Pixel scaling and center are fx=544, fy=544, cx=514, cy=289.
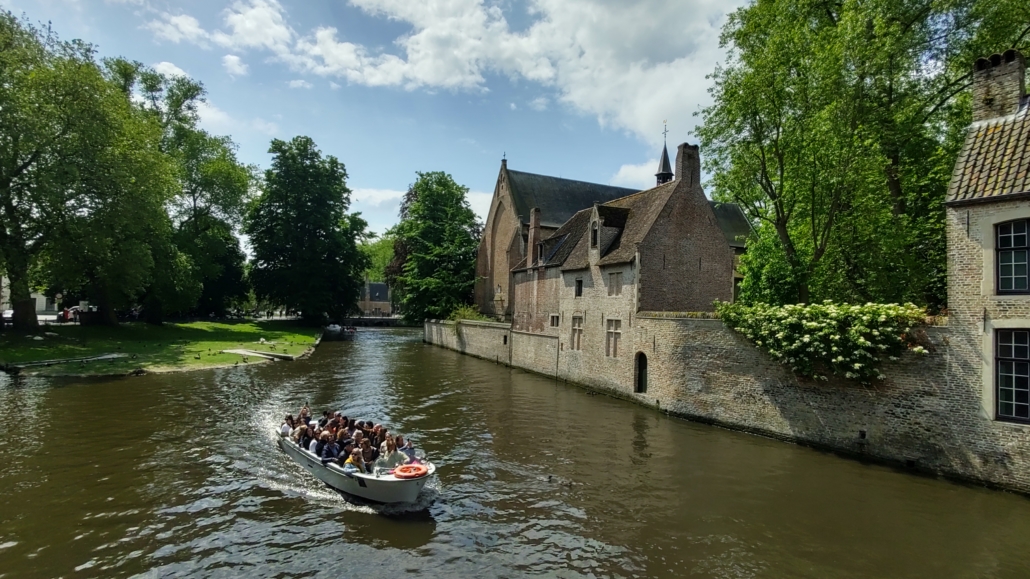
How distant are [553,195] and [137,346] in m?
35.2

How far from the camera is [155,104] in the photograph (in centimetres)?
4709

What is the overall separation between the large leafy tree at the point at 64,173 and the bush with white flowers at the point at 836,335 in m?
34.7

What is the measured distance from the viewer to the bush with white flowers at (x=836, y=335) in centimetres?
1491

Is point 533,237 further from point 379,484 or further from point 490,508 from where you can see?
point 379,484

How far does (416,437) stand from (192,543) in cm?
848

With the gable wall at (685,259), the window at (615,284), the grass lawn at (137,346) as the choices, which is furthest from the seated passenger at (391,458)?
the grass lawn at (137,346)

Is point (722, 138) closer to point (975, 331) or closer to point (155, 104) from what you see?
point (975, 331)

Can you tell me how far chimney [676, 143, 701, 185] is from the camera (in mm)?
26141

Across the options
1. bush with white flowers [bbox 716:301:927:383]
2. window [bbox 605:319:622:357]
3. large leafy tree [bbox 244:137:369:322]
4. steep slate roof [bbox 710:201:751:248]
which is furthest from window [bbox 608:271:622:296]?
large leafy tree [bbox 244:137:369:322]

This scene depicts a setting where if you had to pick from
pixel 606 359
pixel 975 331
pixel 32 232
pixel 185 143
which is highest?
pixel 185 143

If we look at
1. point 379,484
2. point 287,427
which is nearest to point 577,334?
point 287,427

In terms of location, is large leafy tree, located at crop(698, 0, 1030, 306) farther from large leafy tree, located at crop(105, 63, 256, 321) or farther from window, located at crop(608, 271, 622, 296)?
large leafy tree, located at crop(105, 63, 256, 321)

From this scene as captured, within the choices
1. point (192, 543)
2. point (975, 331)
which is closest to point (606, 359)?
point (975, 331)

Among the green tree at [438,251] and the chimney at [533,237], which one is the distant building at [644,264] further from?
the green tree at [438,251]
